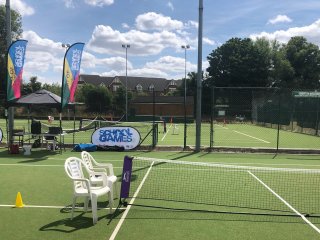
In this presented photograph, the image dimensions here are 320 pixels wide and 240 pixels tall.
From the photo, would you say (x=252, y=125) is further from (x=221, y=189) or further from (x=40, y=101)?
(x=221, y=189)

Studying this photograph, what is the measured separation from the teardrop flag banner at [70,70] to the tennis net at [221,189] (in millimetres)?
6026

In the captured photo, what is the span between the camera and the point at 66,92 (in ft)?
54.4

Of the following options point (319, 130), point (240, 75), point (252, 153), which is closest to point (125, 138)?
point (252, 153)

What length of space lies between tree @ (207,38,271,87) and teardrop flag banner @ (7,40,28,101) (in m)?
60.8

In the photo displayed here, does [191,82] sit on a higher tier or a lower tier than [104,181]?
higher

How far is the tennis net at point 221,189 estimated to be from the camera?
784 centimetres

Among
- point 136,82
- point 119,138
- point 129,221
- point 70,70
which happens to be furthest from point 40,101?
point 136,82

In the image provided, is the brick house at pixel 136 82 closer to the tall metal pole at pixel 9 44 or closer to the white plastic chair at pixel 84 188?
the tall metal pole at pixel 9 44

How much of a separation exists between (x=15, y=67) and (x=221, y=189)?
12.0m

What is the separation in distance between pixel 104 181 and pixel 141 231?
1444 mm

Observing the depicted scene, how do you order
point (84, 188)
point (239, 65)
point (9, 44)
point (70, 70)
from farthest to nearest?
point (239, 65) < point (9, 44) < point (70, 70) < point (84, 188)

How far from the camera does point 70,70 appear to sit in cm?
1700

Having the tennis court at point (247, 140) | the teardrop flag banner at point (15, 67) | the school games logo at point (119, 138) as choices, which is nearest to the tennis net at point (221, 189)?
the school games logo at point (119, 138)

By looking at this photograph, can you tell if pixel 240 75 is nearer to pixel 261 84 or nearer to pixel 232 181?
pixel 261 84
